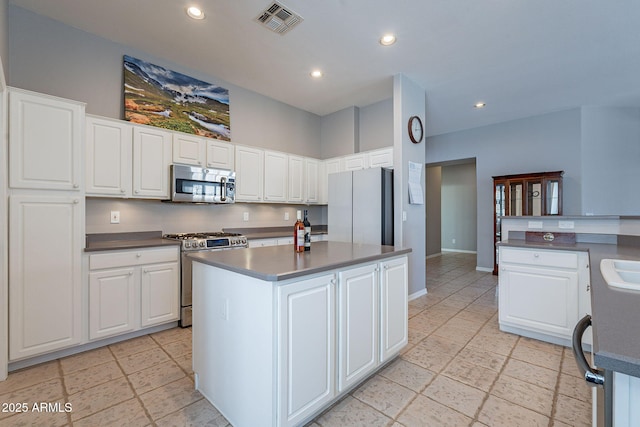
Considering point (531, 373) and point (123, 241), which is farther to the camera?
point (123, 241)

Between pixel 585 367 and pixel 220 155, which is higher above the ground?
pixel 220 155

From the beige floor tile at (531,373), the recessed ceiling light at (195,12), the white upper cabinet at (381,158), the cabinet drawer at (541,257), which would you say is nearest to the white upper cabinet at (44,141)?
the recessed ceiling light at (195,12)

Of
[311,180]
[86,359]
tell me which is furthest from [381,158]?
[86,359]

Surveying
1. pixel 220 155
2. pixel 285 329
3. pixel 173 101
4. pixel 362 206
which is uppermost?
pixel 173 101

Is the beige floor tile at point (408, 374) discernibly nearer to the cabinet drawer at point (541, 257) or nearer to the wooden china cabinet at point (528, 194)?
the cabinet drawer at point (541, 257)

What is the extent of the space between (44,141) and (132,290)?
4.60 feet

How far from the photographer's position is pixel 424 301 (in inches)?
146

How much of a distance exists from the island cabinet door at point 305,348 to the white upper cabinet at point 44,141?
87.6 inches

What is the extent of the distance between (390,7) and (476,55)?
1.39 metres

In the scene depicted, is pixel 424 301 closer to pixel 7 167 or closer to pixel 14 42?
pixel 7 167

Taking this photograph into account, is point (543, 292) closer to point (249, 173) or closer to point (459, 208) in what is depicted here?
point (249, 173)

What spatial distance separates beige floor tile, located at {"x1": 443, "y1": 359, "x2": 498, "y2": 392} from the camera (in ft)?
6.33

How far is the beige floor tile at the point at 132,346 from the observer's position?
2380 mm

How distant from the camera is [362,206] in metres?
3.71
